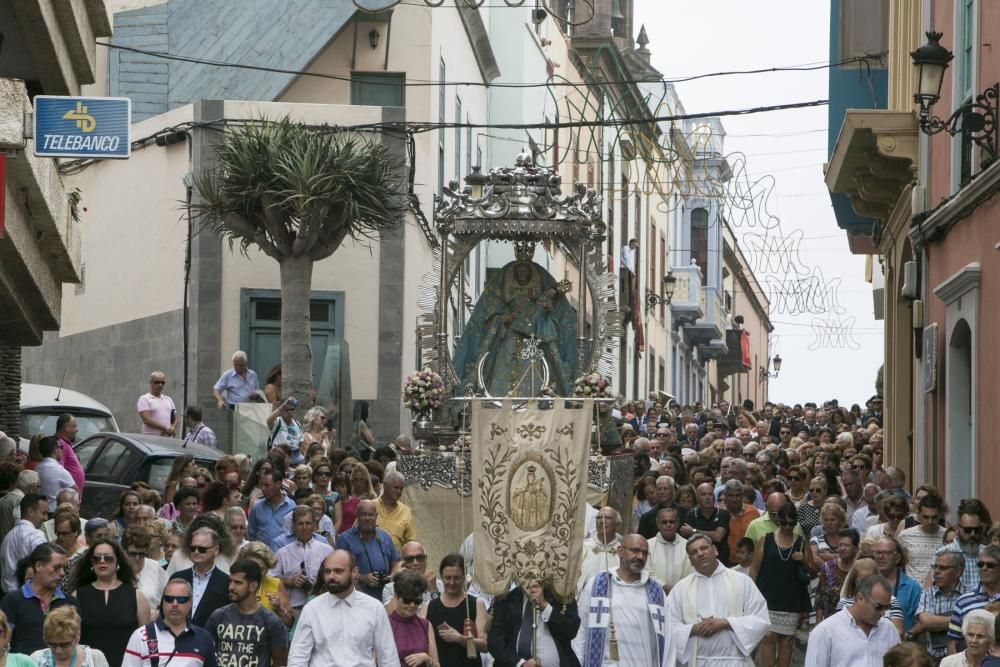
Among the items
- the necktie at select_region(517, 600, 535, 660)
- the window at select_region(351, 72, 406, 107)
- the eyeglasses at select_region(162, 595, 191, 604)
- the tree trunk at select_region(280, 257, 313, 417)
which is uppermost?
the window at select_region(351, 72, 406, 107)

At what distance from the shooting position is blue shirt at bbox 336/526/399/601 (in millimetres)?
14875

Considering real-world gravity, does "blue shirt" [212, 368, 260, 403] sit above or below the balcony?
below

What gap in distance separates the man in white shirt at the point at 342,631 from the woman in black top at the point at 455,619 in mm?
942

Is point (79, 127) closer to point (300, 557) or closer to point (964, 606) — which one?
point (300, 557)

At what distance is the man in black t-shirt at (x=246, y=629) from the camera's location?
37.3 ft

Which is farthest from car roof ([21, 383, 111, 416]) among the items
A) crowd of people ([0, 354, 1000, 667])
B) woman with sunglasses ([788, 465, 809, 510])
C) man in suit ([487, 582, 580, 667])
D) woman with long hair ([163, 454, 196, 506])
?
man in suit ([487, 582, 580, 667])

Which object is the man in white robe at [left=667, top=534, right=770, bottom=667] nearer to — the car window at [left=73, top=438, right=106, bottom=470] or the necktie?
the necktie

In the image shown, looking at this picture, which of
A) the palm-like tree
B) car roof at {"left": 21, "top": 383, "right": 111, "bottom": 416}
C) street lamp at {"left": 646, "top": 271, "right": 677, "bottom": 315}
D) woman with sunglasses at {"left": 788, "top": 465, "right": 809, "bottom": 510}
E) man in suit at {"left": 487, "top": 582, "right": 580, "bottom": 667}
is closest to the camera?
man in suit at {"left": 487, "top": 582, "right": 580, "bottom": 667}

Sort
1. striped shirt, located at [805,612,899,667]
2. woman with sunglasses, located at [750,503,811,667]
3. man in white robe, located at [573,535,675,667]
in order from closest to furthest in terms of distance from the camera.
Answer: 1. striped shirt, located at [805,612,899,667]
2. man in white robe, located at [573,535,675,667]
3. woman with sunglasses, located at [750,503,811,667]

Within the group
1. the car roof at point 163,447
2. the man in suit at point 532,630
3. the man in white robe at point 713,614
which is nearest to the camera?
the man in suit at point 532,630

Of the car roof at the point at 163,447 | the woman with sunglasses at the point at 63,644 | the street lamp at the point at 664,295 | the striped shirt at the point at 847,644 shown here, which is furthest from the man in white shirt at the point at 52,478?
the street lamp at the point at 664,295

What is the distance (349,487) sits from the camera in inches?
688

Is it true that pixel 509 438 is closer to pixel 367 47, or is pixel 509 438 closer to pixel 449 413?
pixel 449 413

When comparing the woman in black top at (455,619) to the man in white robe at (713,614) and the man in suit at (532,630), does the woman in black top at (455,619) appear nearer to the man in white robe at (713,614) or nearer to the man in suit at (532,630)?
the man in suit at (532,630)
